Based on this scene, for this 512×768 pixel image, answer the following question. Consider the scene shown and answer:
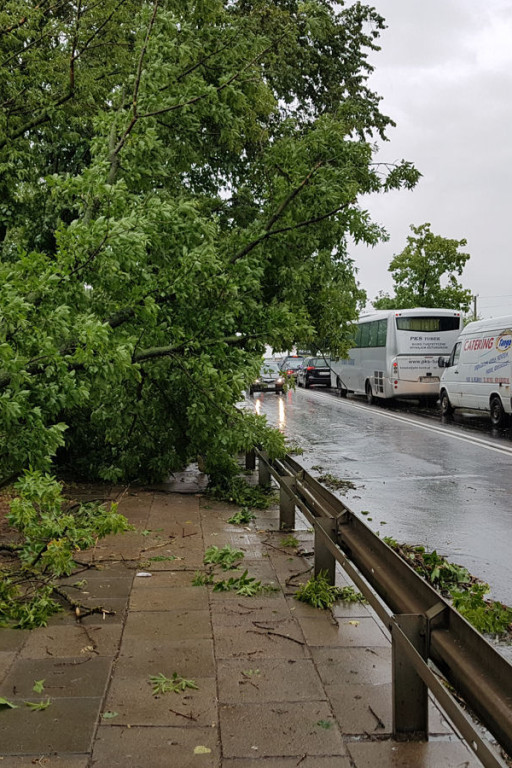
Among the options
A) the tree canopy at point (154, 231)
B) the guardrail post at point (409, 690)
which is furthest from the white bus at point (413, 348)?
the guardrail post at point (409, 690)

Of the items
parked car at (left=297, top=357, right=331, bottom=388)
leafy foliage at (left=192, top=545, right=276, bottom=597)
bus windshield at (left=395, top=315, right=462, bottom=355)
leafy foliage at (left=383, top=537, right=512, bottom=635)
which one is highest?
bus windshield at (left=395, top=315, right=462, bottom=355)

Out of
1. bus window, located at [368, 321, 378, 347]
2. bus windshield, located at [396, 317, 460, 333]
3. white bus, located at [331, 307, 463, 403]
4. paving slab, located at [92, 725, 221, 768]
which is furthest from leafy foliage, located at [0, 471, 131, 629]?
bus window, located at [368, 321, 378, 347]

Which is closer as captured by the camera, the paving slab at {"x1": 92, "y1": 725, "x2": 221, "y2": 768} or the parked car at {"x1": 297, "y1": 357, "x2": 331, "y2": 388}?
the paving slab at {"x1": 92, "y1": 725, "x2": 221, "y2": 768}

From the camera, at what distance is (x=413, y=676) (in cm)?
353

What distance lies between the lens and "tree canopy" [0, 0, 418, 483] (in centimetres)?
629

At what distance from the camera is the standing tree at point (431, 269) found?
49.2 m

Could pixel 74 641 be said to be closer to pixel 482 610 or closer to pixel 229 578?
pixel 229 578

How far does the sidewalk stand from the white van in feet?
50.8

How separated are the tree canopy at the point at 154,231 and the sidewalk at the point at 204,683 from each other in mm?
1443

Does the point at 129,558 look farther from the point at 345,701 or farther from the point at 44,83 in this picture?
the point at 44,83

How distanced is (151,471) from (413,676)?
25.0 feet

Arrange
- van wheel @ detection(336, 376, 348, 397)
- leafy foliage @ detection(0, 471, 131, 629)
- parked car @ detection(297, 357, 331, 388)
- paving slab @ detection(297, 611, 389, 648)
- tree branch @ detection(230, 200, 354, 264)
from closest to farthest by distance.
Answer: paving slab @ detection(297, 611, 389, 648)
leafy foliage @ detection(0, 471, 131, 629)
tree branch @ detection(230, 200, 354, 264)
van wheel @ detection(336, 376, 348, 397)
parked car @ detection(297, 357, 331, 388)

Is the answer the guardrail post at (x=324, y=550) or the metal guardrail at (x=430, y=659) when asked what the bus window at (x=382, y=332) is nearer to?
the guardrail post at (x=324, y=550)

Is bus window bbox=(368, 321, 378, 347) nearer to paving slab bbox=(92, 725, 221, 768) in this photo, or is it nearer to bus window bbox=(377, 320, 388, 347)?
bus window bbox=(377, 320, 388, 347)
